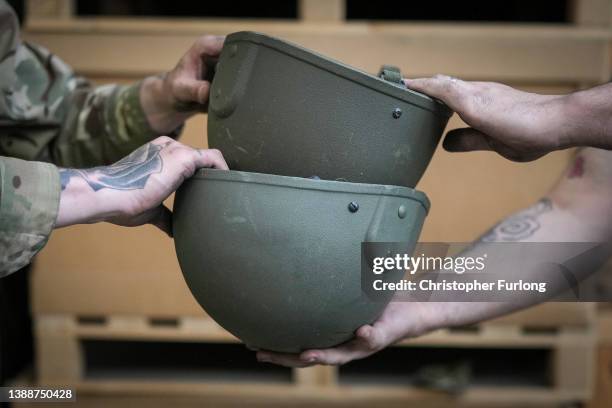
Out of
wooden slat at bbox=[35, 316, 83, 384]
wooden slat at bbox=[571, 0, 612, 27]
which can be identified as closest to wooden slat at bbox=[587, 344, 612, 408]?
wooden slat at bbox=[571, 0, 612, 27]

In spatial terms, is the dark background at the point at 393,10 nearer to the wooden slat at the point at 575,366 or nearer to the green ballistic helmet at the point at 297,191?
the wooden slat at the point at 575,366

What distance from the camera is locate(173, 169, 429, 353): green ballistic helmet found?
77 cm

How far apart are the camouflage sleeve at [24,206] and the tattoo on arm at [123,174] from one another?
18mm

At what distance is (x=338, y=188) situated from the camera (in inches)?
30.5

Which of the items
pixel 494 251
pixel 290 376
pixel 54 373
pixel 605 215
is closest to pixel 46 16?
pixel 54 373

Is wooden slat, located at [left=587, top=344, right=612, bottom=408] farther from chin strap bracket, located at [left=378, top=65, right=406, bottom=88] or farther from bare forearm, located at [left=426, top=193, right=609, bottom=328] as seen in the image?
chin strap bracket, located at [left=378, top=65, right=406, bottom=88]

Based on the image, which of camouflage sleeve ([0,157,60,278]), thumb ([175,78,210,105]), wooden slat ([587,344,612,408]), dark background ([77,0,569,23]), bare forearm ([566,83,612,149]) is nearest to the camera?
camouflage sleeve ([0,157,60,278])

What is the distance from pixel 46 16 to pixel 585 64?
1.12m

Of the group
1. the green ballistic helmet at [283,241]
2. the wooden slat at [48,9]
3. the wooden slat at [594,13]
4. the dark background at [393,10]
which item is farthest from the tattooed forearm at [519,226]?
the wooden slat at [48,9]

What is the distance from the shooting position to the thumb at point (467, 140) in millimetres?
908

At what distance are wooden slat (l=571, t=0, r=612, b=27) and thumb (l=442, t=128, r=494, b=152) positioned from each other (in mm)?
796

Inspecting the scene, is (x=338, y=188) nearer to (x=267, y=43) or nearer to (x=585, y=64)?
(x=267, y=43)

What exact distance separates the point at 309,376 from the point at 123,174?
0.96m

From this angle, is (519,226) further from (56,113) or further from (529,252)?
(56,113)
